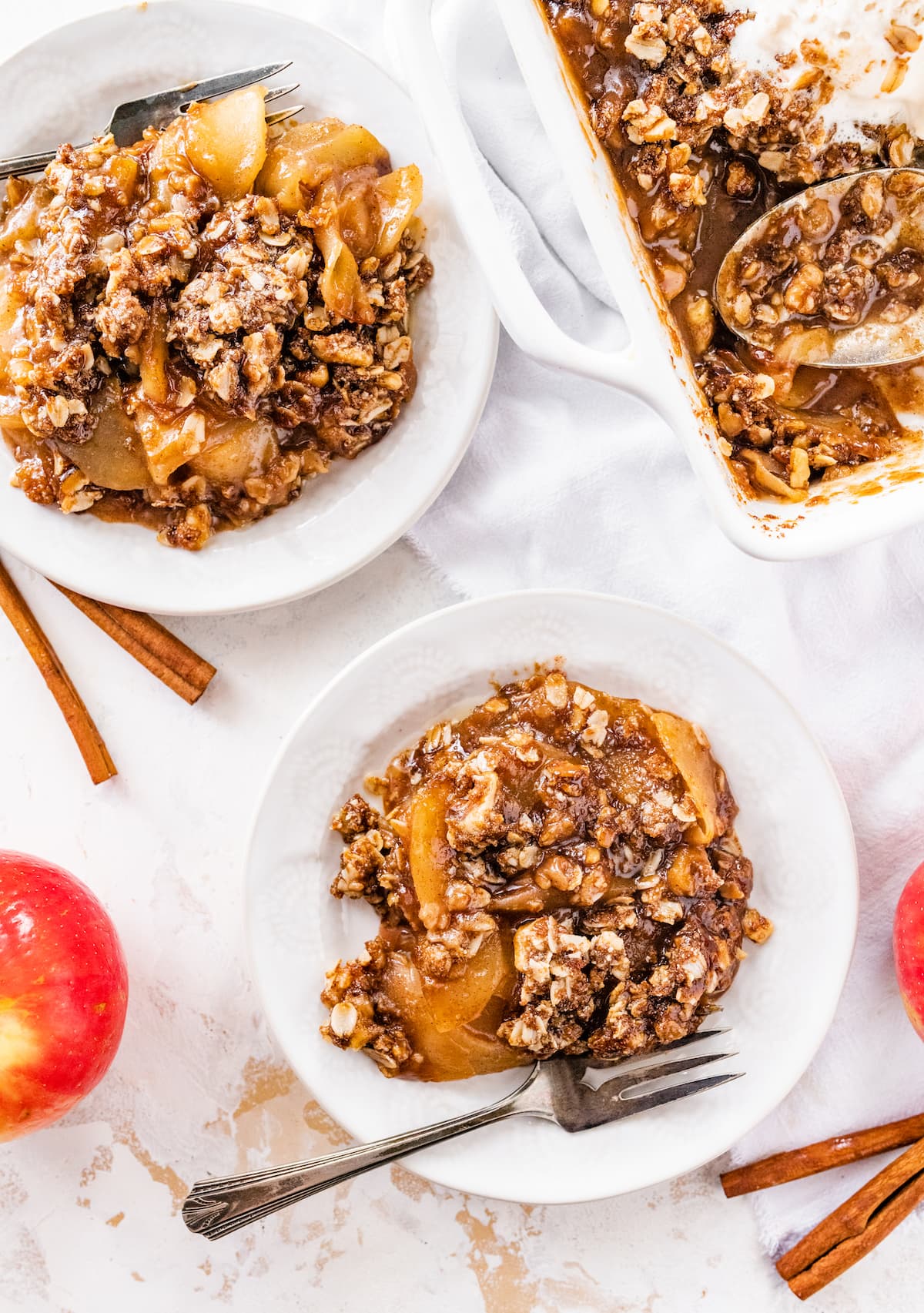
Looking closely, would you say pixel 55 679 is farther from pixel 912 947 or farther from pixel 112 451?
pixel 912 947

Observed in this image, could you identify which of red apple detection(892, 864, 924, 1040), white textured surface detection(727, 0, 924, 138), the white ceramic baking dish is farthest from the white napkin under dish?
white textured surface detection(727, 0, 924, 138)

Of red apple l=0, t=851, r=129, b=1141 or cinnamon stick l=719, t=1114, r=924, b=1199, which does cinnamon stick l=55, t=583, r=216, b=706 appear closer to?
red apple l=0, t=851, r=129, b=1141

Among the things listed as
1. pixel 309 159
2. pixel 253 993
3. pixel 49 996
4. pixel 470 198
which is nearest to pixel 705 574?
pixel 470 198

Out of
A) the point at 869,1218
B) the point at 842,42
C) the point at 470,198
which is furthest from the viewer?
the point at 869,1218

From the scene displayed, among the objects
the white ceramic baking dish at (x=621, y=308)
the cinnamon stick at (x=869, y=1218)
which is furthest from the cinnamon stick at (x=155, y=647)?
the cinnamon stick at (x=869, y=1218)

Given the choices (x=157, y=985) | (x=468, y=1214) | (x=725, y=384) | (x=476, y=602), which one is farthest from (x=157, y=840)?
(x=725, y=384)

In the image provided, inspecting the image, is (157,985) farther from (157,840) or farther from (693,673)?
(693,673)

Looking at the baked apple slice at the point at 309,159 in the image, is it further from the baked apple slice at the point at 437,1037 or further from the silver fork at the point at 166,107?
the baked apple slice at the point at 437,1037
